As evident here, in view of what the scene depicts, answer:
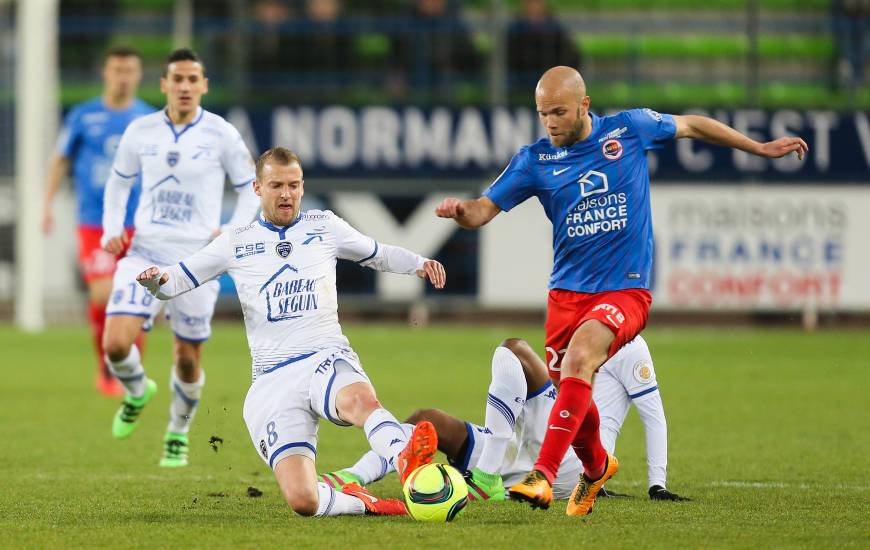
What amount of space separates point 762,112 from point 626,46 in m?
3.28

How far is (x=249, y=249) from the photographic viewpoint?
6.59 meters

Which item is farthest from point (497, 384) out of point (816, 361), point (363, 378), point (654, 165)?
point (654, 165)

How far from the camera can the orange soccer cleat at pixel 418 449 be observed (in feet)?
18.7

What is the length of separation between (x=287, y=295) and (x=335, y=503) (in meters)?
0.93

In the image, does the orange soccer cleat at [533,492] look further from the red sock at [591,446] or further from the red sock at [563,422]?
the red sock at [591,446]

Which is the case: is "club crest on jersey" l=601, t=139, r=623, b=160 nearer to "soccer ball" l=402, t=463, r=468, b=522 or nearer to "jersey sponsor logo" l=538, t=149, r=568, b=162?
"jersey sponsor logo" l=538, t=149, r=568, b=162

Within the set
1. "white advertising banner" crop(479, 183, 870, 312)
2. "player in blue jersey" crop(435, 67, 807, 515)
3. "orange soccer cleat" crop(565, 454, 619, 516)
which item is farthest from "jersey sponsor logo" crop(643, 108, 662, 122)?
"white advertising banner" crop(479, 183, 870, 312)

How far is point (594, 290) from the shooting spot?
6574mm

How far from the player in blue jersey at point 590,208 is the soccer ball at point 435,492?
616 millimetres

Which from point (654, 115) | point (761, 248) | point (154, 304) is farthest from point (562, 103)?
point (761, 248)

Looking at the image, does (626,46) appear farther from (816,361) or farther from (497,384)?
(497,384)

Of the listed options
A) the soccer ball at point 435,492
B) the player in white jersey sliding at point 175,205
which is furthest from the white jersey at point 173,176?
the soccer ball at point 435,492

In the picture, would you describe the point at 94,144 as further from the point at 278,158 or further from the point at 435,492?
the point at 435,492

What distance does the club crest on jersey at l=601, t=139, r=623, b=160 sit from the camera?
6676mm
